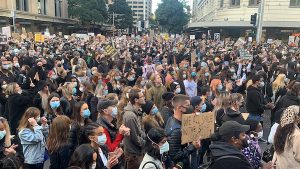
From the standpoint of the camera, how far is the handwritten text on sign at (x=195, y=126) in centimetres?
462

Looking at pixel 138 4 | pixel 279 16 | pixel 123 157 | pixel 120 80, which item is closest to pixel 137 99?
pixel 123 157

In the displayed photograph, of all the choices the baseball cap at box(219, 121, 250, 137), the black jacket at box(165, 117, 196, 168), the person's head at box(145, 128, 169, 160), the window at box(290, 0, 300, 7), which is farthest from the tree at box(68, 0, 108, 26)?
the baseball cap at box(219, 121, 250, 137)

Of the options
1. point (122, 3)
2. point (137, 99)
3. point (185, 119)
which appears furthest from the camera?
point (122, 3)

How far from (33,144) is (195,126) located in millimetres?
2349

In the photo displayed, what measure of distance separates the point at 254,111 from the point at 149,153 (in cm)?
410

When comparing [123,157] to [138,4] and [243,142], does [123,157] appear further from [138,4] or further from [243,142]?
[138,4]

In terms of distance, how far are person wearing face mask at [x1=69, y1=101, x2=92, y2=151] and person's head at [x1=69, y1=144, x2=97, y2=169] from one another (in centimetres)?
76

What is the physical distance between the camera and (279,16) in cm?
3900

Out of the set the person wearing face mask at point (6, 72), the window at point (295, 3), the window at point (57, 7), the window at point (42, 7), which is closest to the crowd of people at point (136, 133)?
the person wearing face mask at point (6, 72)

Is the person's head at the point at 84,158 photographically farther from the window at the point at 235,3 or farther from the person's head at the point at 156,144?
the window at the point at 235,3

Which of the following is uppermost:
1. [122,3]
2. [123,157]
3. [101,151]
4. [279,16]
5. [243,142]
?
[122,3]

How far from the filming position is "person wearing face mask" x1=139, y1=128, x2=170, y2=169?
12.5 feet

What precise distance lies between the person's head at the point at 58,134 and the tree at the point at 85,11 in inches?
2143

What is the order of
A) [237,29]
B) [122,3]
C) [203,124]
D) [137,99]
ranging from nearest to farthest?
[203,124]
[137,99]
[237,29]
[122,3]
